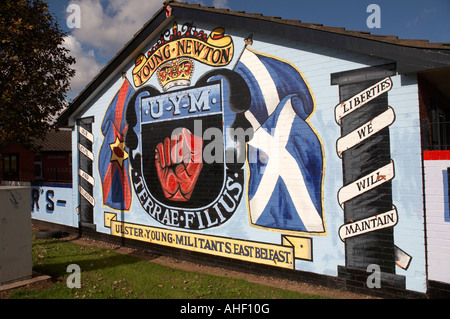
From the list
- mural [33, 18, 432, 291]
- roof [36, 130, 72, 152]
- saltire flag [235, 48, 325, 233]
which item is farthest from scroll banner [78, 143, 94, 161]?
roof [36, 130, 72, 152]

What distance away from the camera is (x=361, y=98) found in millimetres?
5758

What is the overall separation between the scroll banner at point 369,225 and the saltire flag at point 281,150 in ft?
1.40

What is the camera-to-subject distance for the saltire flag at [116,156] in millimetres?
9859

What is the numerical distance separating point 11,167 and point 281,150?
24814 millimetres

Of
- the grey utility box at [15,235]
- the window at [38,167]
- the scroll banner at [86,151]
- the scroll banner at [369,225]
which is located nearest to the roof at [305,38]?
the scroll banner at [369,225]

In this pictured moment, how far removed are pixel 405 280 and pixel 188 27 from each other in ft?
23.4

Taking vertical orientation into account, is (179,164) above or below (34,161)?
below

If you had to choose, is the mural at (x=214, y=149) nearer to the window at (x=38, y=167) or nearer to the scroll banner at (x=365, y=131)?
the scroll banner at (x=365, y=131)

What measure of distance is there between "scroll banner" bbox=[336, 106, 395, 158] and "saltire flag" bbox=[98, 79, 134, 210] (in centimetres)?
630

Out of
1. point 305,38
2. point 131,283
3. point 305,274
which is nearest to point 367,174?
point 305,274

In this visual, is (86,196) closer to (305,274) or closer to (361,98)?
(305,274)
